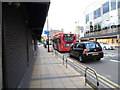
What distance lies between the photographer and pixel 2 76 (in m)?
2.42

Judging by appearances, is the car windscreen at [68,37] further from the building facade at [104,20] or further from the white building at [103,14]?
the white building at [103,14]

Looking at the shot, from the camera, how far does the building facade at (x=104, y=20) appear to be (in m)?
27.4

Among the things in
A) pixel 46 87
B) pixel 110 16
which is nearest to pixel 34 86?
pixel 46 87

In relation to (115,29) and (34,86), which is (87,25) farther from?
(34,86)

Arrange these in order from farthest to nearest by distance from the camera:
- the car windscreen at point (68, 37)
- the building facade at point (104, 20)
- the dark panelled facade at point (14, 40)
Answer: the building facade at point (104, 20) → the car windscreen at point (68, 37) → the dark panelled facade at point (14, 40)

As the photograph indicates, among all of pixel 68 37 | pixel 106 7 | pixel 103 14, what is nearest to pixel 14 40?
pixel 68 37

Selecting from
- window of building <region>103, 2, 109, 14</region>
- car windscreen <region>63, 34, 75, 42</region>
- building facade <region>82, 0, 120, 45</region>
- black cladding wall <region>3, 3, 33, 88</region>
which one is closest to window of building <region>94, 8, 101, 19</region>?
building facade <region>82, 0, 120, 45</region>

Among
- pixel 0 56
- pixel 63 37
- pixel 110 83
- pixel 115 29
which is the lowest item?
pixel 110 83

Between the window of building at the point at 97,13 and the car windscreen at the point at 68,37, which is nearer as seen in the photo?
the car windscreen at the point at 68,37

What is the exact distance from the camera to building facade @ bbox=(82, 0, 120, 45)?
89.9 ft

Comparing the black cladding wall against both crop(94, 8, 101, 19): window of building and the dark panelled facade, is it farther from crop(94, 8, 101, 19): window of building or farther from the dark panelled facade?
crop(94, 8, 101, 19): window of building

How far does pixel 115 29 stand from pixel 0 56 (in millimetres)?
29603

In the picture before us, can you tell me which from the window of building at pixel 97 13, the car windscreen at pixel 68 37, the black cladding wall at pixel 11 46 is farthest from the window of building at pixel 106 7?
the black cladding wall at pixel 11 46

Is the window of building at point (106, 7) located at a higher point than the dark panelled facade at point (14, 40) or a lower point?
higher
